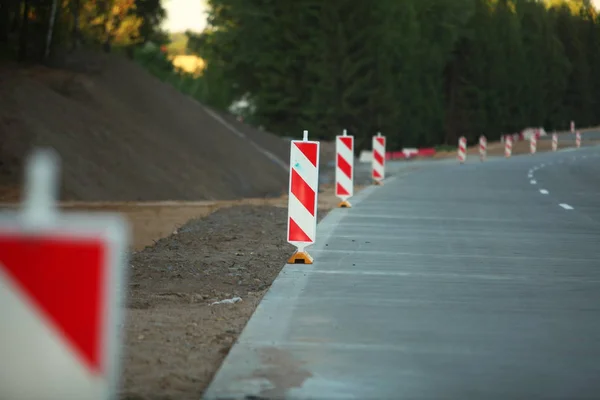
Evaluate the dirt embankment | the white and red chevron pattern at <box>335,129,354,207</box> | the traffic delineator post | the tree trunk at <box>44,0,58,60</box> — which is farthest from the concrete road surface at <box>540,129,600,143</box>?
the traffic delineator post

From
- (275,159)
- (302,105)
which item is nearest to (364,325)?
(275,159)

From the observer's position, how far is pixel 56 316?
187 inches

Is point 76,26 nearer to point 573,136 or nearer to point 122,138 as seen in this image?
point 122,138

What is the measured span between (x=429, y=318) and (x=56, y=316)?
20.1ft

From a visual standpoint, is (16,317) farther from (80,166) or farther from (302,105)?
(302,105)

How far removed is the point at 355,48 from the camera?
90.4m

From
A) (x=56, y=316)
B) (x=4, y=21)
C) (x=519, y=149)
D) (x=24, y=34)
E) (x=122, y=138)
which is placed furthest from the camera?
(x=519, y=149)

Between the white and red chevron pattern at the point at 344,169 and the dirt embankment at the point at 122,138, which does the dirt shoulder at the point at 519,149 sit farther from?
the white and red chevron pattern at the point at 344,169

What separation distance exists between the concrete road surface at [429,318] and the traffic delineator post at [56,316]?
2.68m

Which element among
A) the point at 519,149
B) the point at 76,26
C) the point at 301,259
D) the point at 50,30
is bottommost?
the point at 519,149

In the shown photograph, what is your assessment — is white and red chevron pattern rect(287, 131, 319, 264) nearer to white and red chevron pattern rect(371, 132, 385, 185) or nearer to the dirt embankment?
the dirt embankment

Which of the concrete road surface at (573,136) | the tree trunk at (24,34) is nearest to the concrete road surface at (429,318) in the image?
the tree trunk at (24,34)

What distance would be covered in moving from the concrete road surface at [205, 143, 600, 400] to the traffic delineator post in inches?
106

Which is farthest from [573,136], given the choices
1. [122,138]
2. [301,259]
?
[301,259]
